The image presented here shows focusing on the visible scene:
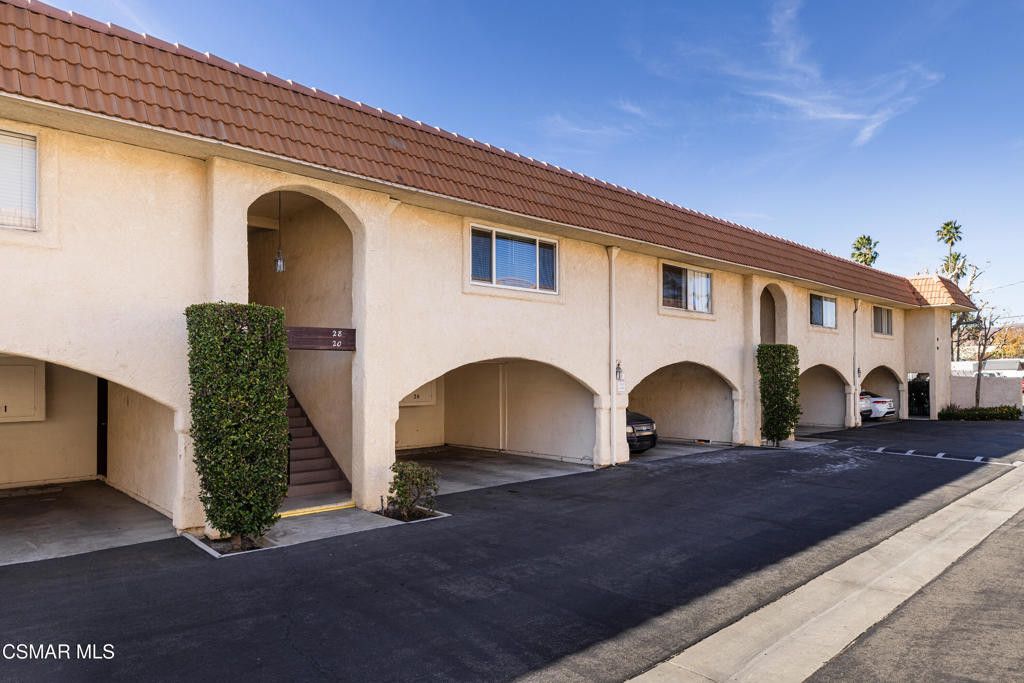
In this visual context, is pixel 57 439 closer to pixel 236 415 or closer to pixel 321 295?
pixel 321 295

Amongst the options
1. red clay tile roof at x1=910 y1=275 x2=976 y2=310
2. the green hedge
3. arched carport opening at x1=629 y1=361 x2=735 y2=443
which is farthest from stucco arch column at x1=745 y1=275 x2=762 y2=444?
the green hedge

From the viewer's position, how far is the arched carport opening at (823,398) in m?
21.6

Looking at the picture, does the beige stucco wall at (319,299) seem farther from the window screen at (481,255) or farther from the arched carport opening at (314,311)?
the window screen at (481,255)

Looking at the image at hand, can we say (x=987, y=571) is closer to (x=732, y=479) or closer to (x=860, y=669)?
(x=860, y=669)

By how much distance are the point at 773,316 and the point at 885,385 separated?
9866 millimetres

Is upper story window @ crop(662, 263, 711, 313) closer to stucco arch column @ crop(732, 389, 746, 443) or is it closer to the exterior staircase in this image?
stucco arch column @ crop(732, 389, 746, 443)

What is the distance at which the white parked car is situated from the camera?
921 inches

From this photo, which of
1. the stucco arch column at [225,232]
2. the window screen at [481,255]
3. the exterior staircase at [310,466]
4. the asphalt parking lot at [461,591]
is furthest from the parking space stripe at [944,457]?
the stucco arch column at [225,232]

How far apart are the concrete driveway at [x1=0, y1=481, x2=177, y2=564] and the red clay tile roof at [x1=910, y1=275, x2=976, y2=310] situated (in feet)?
87.2

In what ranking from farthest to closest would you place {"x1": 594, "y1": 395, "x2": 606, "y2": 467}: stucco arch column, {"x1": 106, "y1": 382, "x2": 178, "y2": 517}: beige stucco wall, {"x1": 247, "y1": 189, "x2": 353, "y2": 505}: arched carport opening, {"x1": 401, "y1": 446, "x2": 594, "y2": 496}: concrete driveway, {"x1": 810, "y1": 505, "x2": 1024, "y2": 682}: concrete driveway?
{"x1": 594, "y1": 395, "x2": 606, "y2": 467}: stucco arch column
{"x1": 401, "y1": 446, "x2": 594, "y2": 496}: concrete driveway
{"x1": 247, "y1": 189, "x2": 353, "y2": 505}: arched carport opening
{"x1": 106, "y1": 382, "x2": 178, "y2": 517}: beige stucco wall
{"x1": 810, "y1": 505, "x2": 1024, "y2": 682}: concrete driveway

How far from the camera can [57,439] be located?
10.9 meters

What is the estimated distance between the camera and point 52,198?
6.49 meters

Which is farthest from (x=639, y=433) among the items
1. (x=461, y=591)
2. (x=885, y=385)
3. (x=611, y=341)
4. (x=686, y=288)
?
(x=885, y=385)

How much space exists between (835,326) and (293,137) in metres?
18.9
